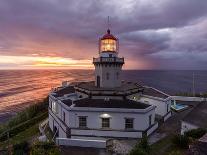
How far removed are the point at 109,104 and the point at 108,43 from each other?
10159mm

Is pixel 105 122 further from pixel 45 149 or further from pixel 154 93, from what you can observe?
pixel 154 93

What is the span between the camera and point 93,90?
108 feet

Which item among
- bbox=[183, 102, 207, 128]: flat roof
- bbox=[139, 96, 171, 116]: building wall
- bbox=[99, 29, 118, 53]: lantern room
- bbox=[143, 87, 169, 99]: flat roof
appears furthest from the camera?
bbox=[143, 87, 169, 99]: flat roof

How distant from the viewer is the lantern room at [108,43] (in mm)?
35688

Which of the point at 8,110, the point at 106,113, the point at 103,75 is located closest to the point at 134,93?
the point at 103,75

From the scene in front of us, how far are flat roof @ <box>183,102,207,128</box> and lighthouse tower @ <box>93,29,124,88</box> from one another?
39.0 ft

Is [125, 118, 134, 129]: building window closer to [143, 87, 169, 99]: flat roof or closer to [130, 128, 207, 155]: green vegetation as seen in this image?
[130, 128, 207, 155]: green vegetation

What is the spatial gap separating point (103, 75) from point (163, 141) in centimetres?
1339

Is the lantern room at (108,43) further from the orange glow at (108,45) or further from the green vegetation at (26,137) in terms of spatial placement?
the green vegetation at (26,137)

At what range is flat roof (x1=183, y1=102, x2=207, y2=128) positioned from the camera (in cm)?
2665

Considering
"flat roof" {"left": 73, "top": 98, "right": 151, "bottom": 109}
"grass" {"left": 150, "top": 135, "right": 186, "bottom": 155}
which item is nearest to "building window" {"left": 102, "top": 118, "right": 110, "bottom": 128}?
"flat roof" {"left": 73, "top": 98, "right": 151, "bottom": 109}

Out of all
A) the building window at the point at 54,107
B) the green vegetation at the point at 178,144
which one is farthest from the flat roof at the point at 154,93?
the building window at the point at 54,107

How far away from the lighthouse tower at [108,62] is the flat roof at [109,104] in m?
4.89

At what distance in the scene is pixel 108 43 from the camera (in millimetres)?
35875
